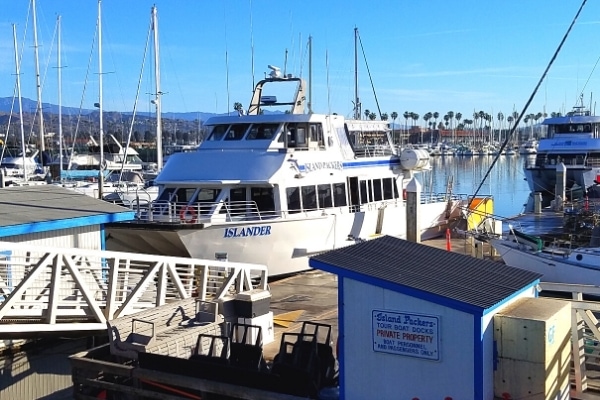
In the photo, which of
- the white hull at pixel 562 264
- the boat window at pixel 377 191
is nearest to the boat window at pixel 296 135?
the boat window at pixel 377 191

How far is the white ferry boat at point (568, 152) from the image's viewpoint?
4419 centimetres

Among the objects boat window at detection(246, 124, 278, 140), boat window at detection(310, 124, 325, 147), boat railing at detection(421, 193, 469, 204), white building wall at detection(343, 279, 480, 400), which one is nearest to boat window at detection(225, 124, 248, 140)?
boat window at detection(246, 124, 278, 140)

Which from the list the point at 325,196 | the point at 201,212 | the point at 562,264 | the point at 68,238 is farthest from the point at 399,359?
the point at 325,196

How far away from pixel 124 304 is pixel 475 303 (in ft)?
19.0

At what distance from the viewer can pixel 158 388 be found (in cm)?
894

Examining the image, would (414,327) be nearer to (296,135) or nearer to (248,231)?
(248,231)

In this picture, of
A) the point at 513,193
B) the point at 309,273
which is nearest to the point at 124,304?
the point at 309,273

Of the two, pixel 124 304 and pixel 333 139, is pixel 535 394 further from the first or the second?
pixel 333 139

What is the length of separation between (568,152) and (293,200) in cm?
3254

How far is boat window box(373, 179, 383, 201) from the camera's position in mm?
22000

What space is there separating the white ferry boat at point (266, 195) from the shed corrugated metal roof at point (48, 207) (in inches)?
120

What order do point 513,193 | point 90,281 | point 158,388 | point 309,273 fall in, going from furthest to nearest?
1. point 513,193
2. point 309,273
3. point 90,281
4. point 158,388

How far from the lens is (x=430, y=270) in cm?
809

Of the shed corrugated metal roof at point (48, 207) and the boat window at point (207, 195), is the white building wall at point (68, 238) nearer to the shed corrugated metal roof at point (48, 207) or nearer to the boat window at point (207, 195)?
the shed corrugated metal roof at point (48, 207)
